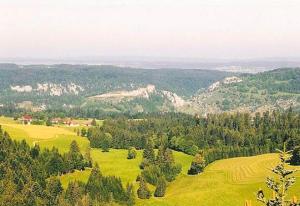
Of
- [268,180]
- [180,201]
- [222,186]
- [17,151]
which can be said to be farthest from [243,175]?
[268,180]

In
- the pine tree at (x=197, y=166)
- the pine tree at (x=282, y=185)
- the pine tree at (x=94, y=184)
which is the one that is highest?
the pine tree at (x=282, y=185)

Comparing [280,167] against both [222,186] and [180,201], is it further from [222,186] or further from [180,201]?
[222,186]

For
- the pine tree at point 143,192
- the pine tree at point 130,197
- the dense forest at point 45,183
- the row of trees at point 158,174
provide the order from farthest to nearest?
1. the row of trees at point 158,174
2. the pine tree at point 143,192
3. the pine tree at point 130,197
4. the dense forest at point 45,183

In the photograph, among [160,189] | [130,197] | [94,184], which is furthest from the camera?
[160,189]

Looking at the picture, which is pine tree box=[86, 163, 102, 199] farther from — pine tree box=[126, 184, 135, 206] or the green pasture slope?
the green pasture slope

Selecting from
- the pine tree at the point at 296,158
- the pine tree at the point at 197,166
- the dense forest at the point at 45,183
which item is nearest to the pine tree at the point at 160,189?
the dense forest at the point at 45,183

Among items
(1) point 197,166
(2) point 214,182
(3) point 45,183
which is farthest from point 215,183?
→ (3) point 45,183

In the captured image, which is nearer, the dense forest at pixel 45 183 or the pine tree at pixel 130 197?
the dense forest at pixel 45 183

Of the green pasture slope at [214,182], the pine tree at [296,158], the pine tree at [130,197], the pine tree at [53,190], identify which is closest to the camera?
the pine tree at [53,190]

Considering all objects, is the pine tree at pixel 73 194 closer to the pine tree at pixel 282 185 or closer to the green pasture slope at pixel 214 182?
the green pasture slope at pixel 214 182

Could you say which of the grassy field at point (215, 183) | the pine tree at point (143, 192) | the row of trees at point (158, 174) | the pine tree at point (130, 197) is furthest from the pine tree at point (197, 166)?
the pine tree at point (130, 197)

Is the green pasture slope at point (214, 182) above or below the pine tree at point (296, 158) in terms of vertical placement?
below

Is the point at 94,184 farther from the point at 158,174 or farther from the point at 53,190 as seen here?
the point at 158,174
